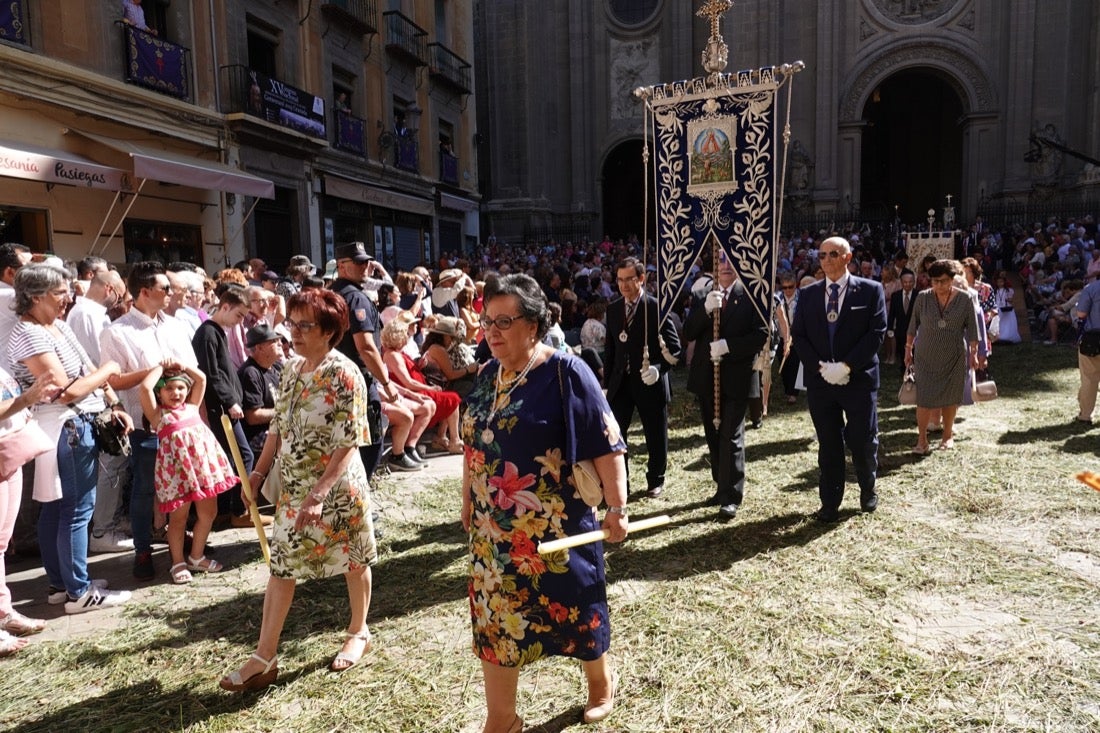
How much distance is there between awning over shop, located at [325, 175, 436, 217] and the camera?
17183mm

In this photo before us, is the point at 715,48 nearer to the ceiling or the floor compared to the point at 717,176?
nearer to the ceiling

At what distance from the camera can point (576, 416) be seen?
8.55 ft

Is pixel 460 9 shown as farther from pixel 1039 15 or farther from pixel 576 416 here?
pixel 576 416

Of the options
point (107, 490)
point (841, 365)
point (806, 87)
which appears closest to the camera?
point (841, 365)

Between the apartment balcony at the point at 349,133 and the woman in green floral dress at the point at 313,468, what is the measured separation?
1574 centimetres

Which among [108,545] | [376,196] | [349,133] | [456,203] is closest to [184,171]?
[349,133]

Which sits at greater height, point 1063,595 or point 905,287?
point 905,287

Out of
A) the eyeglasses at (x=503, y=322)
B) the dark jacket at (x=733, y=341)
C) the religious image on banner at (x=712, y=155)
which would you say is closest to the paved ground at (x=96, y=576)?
the eyeglasses at (x=503, y=322)

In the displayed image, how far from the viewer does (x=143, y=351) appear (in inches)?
165

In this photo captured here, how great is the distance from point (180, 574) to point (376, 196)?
15799 mm

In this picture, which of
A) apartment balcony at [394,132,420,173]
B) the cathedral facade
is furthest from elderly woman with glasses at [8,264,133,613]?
the cathedral facade

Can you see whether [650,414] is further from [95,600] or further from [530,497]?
[95,600]

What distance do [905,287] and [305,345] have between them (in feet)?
31.5

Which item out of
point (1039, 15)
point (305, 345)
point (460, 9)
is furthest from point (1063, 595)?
point (1039, 15)
